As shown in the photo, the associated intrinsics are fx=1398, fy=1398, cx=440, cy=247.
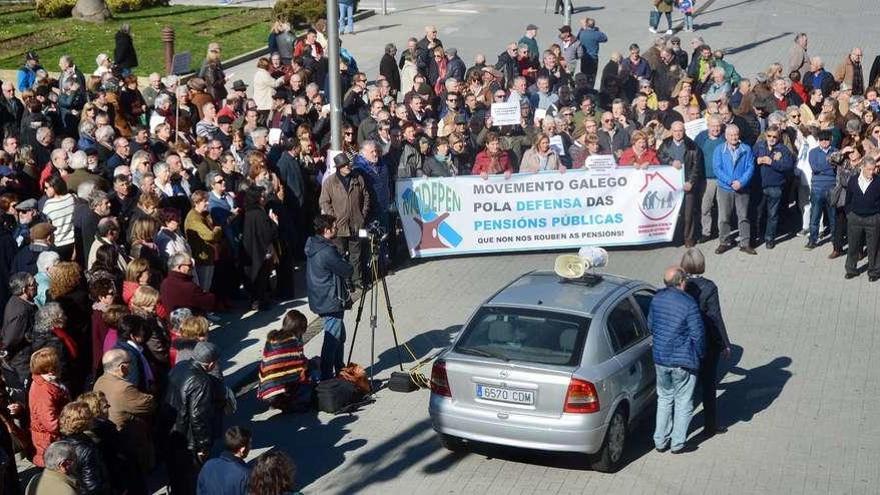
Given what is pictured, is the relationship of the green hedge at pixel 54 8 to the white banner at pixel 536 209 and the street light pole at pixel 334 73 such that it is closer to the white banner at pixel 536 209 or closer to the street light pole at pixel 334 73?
the street light pole at pixel 334 73

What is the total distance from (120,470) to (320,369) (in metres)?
3.98

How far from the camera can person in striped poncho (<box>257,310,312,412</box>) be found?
43.4 feet

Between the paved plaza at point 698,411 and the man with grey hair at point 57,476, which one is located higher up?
the man with grey hair at point 57,476

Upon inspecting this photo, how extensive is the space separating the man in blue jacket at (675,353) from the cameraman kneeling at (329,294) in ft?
11.2

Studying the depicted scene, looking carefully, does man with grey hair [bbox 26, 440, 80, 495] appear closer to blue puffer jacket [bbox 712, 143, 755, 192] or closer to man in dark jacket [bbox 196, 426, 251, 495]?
man in dark jacket [bbox 196, 426, 251, 495]

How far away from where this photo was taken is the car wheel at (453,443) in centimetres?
1249

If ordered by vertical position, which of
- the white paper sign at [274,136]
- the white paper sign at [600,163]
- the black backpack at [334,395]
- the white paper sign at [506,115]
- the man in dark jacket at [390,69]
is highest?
the man in dark jacket at [390,69]

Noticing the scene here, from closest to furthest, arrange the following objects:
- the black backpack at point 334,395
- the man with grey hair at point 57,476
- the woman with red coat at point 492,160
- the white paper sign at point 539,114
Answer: the man with grey hair at point 57,476
the black backpack at point 334,395
the woman with red coat at point 492,160
the white paper sign at point 539,114

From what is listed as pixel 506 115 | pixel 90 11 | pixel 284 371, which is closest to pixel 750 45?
pixel 506 115

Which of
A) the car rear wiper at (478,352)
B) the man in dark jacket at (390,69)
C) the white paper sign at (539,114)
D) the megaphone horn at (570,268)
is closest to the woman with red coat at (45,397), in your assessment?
the car rear wiper at (478,352)

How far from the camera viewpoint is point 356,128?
2222 cm

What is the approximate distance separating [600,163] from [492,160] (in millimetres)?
1457

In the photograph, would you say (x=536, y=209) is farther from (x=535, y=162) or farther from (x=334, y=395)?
(x=334, y=395)

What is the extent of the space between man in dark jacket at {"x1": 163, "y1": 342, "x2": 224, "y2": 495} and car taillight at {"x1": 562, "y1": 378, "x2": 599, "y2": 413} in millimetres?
2876
